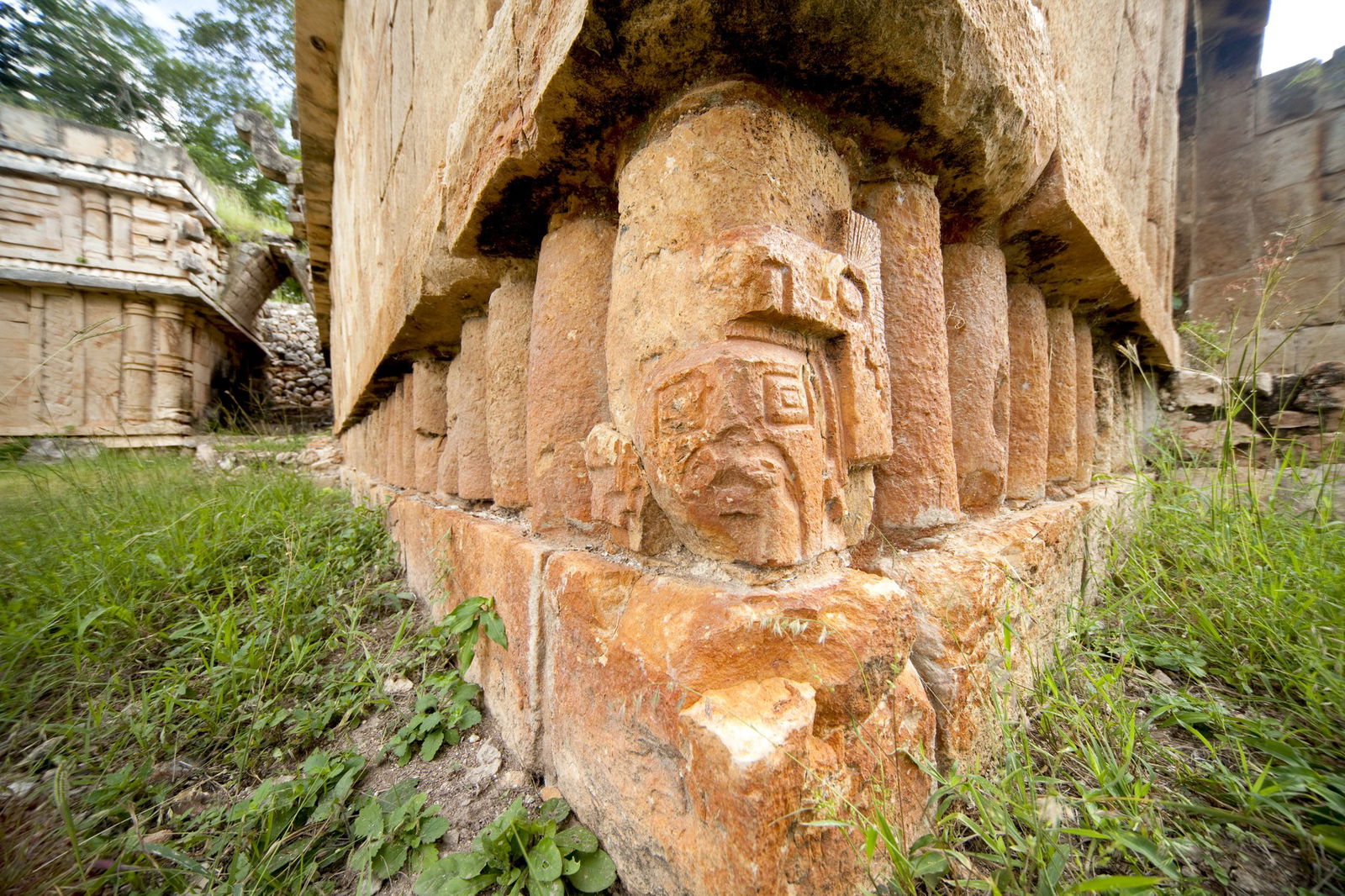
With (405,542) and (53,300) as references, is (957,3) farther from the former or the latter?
(53,300)

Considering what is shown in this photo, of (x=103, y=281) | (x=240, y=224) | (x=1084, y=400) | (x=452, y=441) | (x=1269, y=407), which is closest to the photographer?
(x=452, y=441)

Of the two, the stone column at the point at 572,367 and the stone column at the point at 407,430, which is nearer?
the stone column at the point at 572,367

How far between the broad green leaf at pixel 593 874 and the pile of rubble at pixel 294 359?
12.6m

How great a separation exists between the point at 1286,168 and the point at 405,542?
7780 millimetres

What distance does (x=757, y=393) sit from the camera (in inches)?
28.7

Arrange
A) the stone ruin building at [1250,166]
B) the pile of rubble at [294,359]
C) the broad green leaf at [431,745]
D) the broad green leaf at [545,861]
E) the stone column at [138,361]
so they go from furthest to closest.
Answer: the pile of rubble at [294,359] → the stone column at [138,361] → the stone ruin building at [1250,166] → the broad green leaf at [431,745] → the broad green leaf at [545,861]

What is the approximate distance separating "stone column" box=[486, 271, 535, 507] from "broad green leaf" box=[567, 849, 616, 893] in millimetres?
755

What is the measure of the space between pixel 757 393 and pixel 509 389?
0.84m

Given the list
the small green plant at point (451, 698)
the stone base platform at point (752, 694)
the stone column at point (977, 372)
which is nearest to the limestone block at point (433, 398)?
the small green plant at point (451, 698)

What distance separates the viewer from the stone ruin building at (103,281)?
6855 millimetres

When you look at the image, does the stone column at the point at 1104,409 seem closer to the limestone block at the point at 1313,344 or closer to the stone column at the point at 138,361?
the limestone block at the point at 1313,344

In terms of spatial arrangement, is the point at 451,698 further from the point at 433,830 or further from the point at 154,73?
the point at 154,73

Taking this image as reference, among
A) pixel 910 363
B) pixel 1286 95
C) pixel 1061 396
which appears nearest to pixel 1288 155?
pixel 1286 95

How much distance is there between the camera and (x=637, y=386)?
2.88 feet
